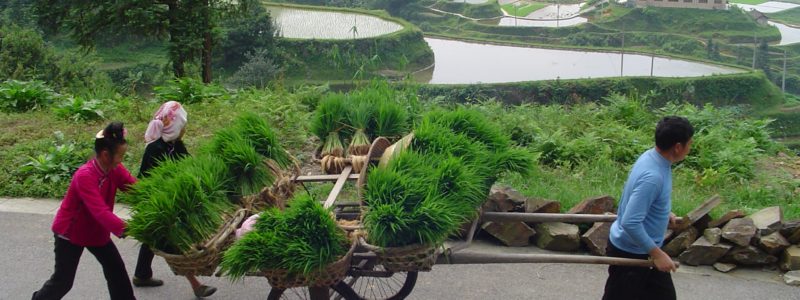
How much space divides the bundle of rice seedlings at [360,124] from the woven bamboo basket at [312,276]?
121 cm

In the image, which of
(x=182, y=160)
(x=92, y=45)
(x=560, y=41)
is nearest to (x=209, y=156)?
(x=182, y=160)

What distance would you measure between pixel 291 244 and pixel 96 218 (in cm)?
127

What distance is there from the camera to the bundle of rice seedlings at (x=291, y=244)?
3270 mm

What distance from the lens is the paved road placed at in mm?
4836

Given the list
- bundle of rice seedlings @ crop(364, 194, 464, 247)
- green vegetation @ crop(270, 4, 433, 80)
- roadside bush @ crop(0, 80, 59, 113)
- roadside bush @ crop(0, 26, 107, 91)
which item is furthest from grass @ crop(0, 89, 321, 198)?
green vegetation @ crop(270, 4, 433, 80)

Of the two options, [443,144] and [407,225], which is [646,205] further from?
[443,144]

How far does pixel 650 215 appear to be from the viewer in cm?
353

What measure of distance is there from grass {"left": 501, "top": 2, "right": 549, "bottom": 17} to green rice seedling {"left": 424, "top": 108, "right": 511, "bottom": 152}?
77688mm

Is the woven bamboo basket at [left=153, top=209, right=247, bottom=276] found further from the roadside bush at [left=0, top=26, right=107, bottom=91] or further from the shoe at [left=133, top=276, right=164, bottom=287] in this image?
the roadside bush at [left=0, top=26, right=107, bottom=91]

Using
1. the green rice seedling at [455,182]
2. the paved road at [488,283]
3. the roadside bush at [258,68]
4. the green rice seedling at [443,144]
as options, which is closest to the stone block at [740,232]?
the paved road at [488,283]

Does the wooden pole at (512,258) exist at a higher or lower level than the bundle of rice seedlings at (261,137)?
lower

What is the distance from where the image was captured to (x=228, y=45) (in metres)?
42.2

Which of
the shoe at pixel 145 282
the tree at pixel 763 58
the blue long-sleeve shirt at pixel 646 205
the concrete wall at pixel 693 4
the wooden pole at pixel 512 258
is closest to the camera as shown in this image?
the blue long-sleeve shirt at pixel 646 205

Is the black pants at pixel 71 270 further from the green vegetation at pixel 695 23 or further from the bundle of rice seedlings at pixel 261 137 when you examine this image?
the green vegetation at pixel 695 23
